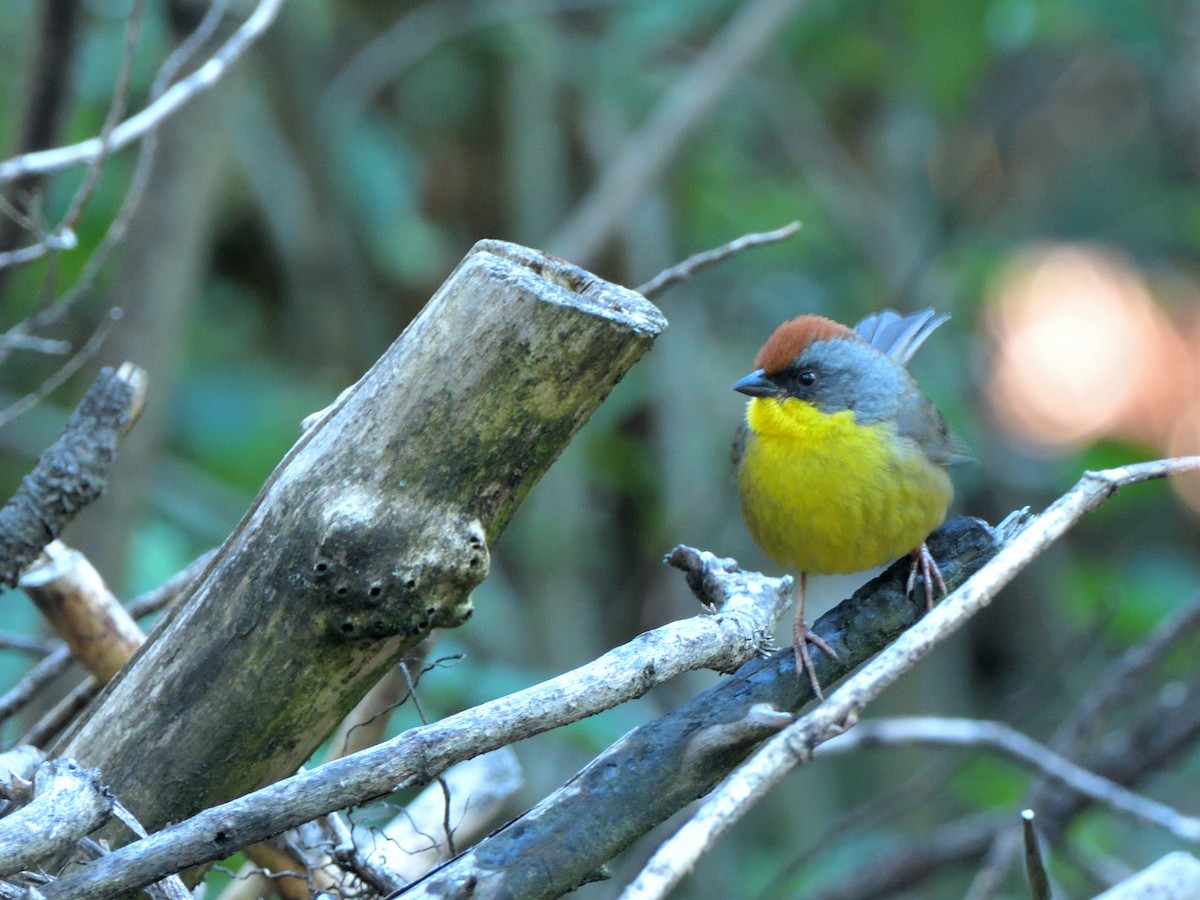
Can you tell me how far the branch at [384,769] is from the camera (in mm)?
1356

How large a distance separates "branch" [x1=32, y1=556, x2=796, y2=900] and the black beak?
1453 mm

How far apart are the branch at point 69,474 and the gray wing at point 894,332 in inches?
76.4

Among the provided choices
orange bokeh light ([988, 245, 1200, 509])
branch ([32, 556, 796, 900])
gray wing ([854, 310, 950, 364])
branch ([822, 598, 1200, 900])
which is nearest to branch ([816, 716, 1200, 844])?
branch ([822, 598, 1200, 900])

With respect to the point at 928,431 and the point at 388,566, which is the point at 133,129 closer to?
the point at 388,566

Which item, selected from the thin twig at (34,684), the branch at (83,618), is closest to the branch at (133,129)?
the branch at (83,618)

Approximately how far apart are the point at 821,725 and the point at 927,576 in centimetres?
85

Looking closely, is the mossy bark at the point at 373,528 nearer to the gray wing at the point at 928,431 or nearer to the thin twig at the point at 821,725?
the thin twig at the point at 821,725

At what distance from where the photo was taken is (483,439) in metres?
1.57

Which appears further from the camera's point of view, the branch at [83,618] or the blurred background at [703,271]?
the blurred background at [703,271]

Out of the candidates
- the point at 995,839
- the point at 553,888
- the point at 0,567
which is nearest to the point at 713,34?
the point at 995,839

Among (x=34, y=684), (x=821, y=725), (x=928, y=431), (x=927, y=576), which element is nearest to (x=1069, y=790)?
(x=928, y=431)

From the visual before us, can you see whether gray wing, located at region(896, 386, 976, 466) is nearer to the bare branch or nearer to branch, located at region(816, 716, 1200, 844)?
branch, located at region(816, 716, 1200, 844)

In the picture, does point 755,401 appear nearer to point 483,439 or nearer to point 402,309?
point 483,439

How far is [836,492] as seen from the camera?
105 inches
